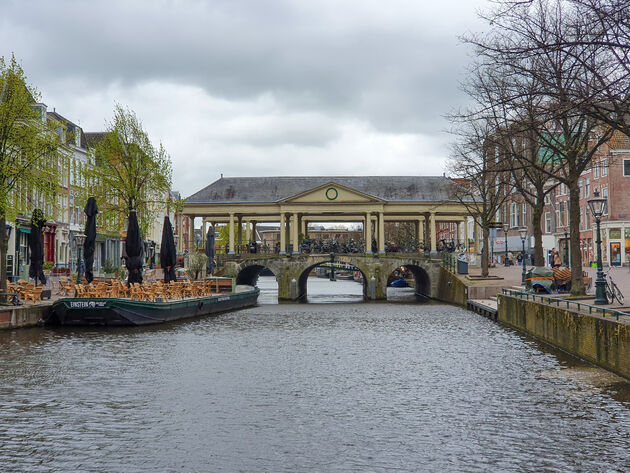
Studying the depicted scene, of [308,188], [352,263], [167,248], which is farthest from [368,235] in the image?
[167,248]

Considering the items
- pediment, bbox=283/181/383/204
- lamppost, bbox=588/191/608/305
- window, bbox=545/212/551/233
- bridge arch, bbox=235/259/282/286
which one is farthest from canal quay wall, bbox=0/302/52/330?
window, bbox=545/212/551/233

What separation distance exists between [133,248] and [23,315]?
6401 mm

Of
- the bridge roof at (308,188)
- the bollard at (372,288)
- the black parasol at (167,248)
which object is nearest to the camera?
the black parasol at (167,248)

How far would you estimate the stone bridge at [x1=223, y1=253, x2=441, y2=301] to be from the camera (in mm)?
57344

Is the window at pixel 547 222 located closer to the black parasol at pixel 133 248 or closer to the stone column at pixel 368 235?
the stone column at pixel 368 235

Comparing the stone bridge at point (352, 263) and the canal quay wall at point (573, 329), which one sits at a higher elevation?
the stone bridge at point (352, 263)

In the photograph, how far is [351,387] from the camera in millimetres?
15383

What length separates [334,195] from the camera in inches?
2448

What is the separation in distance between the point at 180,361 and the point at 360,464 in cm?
1024

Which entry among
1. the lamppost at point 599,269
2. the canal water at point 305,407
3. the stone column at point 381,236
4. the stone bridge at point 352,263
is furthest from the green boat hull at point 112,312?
the stone column at point 381,236

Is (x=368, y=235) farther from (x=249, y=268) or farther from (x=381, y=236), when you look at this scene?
(x=249, y=268)

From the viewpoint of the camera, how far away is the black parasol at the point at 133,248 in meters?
31.2

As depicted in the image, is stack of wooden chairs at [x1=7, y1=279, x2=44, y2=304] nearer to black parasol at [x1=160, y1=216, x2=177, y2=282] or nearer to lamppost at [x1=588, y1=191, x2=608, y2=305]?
black parasol at [x1=160, y1=216, x2=177, y2=282]

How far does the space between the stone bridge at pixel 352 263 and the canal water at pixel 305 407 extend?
33.7 meters
